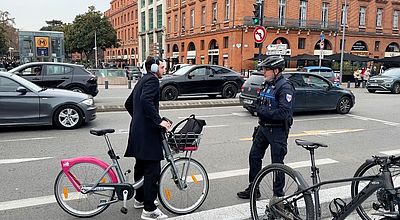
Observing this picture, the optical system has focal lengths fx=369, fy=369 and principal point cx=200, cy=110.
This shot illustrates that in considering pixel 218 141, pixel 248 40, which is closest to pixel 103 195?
pixel 218 141

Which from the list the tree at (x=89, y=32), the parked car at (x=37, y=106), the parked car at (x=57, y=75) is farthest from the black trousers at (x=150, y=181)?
the tree at (x=89, y=32)

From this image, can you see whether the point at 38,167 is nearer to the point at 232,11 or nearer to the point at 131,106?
the point at 131,106

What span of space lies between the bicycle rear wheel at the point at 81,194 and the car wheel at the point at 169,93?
11908 millimetres

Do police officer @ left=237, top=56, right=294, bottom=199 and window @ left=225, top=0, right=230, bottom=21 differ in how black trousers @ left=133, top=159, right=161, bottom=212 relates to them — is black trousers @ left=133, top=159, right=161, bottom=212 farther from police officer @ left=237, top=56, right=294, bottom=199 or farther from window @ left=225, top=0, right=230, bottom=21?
window @ left=225, top=0, right=230, bottom=21

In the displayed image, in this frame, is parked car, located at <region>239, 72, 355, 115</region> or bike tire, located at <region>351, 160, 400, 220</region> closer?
bike tire, located at <region>351, 160, 400, 220</region>

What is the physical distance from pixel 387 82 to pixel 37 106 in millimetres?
20904

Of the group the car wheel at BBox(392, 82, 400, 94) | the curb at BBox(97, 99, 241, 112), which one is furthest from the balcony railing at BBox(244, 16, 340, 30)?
the curb at BBox(97, 99, 241, 112)

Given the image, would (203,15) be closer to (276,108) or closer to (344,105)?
(344,105)

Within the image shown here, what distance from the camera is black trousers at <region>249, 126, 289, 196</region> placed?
3.75 metres

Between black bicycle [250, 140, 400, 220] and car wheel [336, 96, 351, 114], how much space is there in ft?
32.9

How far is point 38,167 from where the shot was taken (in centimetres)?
604

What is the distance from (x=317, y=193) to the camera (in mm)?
3293

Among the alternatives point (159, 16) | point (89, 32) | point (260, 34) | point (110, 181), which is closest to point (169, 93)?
point (260, 34)

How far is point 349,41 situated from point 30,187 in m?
49.6
